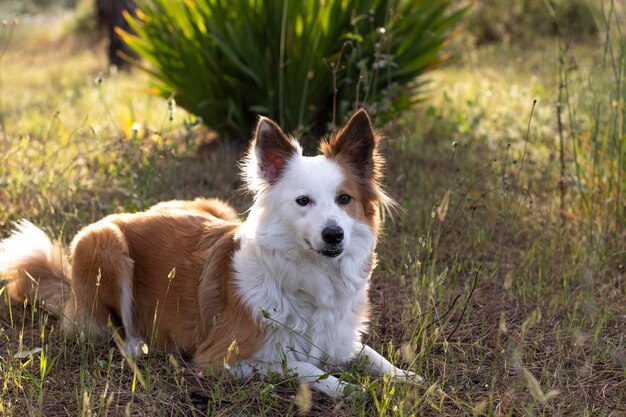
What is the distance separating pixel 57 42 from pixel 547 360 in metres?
16.4

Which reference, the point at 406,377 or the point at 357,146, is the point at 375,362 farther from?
the point at 357,146

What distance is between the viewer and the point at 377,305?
4.31 meters

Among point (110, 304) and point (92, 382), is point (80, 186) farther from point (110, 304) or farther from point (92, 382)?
point (92, 382)

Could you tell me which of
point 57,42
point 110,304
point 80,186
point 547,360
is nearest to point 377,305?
point 547,360

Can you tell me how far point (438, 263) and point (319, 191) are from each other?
1.73m

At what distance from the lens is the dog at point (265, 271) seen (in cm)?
346

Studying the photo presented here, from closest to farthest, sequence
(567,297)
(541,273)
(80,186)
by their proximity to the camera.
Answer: (567,297) < (541,273) < (80,186)

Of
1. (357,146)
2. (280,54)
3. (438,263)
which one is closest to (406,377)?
(357,146)

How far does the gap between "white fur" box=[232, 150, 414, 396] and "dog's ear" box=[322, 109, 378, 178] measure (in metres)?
0.08

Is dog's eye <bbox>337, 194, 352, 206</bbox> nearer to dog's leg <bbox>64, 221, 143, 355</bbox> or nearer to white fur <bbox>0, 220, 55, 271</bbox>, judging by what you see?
dog's leg <bbox>64, 221, 143, 355</bbox>

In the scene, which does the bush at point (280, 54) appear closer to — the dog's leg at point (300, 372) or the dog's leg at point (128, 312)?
the dog's leg at point (128, 312)

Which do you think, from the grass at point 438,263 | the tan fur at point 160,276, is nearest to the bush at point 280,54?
the grass at point 438,263

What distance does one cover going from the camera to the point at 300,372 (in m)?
3.42

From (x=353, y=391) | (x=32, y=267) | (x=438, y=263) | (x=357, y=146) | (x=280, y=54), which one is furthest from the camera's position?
(x=280, y=54)
